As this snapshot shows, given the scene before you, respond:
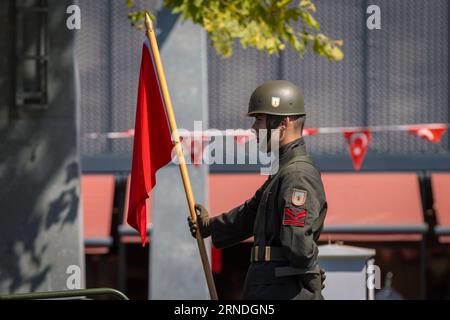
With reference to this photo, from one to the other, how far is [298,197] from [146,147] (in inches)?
60.8

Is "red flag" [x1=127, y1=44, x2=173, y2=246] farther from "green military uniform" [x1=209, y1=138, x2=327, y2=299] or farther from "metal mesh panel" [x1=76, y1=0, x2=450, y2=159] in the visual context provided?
"metal mesh panel" [x1=76, y1=0, x2=450, y2=159]

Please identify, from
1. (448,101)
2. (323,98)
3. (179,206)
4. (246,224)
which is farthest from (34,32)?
(448,101)

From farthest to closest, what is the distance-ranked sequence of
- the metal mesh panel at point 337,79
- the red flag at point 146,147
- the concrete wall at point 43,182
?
the metal mesh panel at point 337,79, the concrete wall at point 43,182, the red flag at point 146,147

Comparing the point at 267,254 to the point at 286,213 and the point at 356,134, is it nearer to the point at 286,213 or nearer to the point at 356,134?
the point at 286,213

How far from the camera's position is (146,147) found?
7465 mm

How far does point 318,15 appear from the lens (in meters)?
17.2

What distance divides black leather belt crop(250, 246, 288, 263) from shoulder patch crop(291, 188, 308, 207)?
0.99ft

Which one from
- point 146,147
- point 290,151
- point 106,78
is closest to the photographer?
point 290,151

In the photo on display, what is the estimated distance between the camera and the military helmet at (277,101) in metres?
6.68

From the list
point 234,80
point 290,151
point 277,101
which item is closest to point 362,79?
point 234,80

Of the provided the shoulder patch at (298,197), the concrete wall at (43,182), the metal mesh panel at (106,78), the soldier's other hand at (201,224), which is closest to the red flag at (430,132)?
the metal mesh panel at (106,78)

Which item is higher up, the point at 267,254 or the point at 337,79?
the point at 337,79

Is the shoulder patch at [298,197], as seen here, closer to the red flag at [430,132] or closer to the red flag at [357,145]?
the red flag at [357,145]

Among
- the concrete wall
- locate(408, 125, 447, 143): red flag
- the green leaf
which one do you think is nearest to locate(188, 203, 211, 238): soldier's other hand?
the concrete wall
